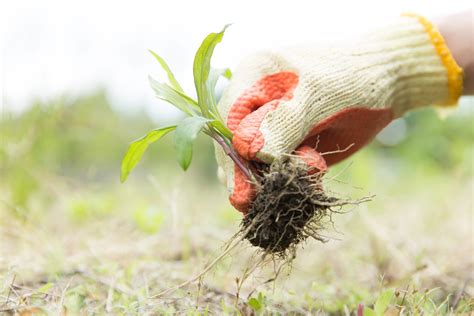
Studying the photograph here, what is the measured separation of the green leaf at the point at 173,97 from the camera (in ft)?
4.12

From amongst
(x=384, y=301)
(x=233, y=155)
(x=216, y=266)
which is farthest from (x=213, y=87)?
(x=384, y=301)

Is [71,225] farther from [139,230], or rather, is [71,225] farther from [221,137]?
[221,137]

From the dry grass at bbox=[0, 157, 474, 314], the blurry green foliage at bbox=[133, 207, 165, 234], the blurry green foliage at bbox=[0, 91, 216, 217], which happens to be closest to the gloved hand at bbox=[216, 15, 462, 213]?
the dry grass at bbox=[0, 157, 474, 314]

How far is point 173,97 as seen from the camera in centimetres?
129

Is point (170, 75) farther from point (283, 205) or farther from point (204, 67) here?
point (283, 205)

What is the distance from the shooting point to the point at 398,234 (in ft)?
8.00

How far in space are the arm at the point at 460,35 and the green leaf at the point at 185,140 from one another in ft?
3.09

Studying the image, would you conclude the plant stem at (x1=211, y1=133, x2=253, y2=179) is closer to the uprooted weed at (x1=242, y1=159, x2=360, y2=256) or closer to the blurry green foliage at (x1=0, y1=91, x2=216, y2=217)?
the uprooted weed at (x1=242, y1=159, x2=360, y2=256)

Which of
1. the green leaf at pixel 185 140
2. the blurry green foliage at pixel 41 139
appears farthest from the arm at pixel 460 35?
the blurry green foliage at pixel 41 139

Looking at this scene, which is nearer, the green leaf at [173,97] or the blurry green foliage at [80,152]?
the green leaf at [173,97]

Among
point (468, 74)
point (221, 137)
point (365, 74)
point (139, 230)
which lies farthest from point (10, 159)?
point (468, 74)

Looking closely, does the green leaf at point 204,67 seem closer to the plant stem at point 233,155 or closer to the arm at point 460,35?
the plant stem at point 233,155

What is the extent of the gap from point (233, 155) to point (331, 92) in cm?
35

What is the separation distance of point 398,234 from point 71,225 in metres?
1.60
